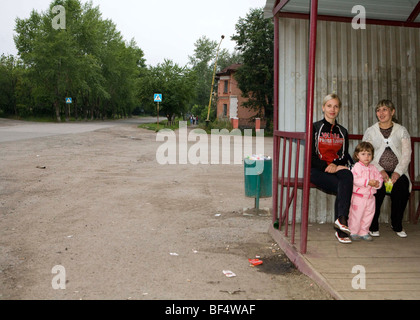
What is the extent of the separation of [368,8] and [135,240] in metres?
4.55

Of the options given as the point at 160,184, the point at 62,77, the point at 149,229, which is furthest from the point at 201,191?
the point at 62,77

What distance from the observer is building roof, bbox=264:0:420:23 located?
19.0ft

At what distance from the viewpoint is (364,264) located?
4.16 meters

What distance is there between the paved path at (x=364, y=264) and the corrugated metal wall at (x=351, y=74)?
1087 mm

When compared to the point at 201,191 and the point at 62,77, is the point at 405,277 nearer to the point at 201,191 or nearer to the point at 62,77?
the point at 201,191

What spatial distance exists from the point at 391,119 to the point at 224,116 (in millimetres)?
54143

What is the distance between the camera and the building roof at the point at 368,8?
5777 mm

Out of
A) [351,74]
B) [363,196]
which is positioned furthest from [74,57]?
[363,196]

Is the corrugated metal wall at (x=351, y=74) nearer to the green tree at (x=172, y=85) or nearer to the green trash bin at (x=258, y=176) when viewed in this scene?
the green trash bin at (x=258, y=176)

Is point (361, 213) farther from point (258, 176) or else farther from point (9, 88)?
point (9, 88)

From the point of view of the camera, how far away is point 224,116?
A: 5938 centimetres

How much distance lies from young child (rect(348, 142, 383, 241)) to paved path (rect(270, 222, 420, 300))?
169mm

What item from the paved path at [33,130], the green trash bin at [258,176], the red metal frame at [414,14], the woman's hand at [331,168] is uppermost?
the red metal frame at [414,14]

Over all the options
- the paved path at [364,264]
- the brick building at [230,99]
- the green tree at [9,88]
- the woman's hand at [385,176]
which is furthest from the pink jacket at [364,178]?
the green tree at [9,88]
